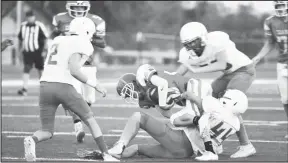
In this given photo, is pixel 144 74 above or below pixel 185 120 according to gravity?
above

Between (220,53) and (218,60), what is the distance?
85 millimetres

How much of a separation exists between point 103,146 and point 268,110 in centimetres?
602

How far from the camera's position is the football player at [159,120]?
684 centimetres

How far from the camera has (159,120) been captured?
6973 mm

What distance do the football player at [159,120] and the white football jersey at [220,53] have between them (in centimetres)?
54

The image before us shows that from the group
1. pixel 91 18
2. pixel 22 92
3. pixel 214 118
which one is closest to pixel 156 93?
pixel 214 118

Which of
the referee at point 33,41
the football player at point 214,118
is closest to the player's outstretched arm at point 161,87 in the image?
the football player at point 214,118

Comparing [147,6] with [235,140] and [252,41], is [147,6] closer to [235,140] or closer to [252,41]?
[252,41]

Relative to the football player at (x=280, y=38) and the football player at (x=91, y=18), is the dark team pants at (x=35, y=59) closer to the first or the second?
the football player at (x=91, y=18)

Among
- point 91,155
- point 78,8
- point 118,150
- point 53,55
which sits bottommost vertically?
point 91,155

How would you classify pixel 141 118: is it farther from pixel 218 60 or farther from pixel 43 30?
pixel 43 30

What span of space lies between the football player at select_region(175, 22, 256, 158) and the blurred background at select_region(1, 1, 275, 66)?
1611cm

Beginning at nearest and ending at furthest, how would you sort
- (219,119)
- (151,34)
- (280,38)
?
(219,119) < (280,38) < (151,34)

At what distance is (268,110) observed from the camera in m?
12.3
